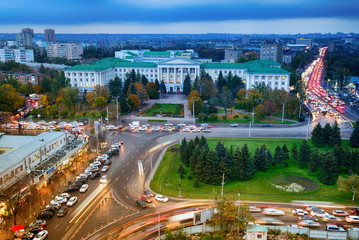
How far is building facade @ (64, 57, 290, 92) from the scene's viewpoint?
108 m

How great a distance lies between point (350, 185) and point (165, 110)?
59867 mm

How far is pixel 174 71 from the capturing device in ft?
409

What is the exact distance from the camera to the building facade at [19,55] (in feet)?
615

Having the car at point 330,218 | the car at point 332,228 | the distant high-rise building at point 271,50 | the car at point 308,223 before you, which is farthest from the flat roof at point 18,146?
the distant high-rise building at point 271,50

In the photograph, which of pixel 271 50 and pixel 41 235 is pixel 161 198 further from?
pixel 271 50

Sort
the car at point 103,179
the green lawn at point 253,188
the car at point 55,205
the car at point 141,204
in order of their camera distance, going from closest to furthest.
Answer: the car at point 55,205 < the car at point 141,204 < the green lawn at point 253,188 < the car at point 103,179

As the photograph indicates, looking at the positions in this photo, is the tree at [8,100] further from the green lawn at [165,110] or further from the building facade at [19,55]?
the building facade at [19,55]

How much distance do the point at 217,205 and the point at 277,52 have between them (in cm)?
15731

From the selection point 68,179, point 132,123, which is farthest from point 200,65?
point 68,179

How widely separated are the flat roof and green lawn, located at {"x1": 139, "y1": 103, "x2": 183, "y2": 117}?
34.1 meters

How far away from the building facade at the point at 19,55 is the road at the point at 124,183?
141322 mm

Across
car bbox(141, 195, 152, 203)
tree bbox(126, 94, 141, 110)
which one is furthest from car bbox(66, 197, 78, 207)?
tree bbox(126, 94, 141, 110)

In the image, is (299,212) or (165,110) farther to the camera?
(165,110)

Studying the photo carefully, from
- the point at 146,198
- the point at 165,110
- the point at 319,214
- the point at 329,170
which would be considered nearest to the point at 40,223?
the point at 146,198
